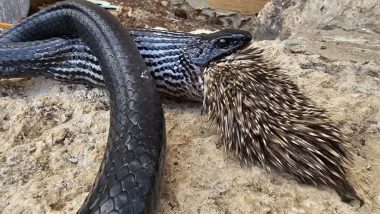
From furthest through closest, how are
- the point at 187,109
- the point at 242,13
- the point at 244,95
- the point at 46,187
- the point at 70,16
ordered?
the point at 242,13, the point at 70,16, the point at 187,109, the point at 244,95, the point at 46,187

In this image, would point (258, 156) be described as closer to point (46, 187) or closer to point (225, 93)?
point (225, 93)

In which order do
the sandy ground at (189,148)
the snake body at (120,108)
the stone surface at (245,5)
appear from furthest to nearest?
the stone surface at (245,5), the sandy ground at (189,148), the snake body at (120,108)

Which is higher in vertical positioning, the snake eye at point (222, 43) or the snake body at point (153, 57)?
the snake eye at point (222, 43)

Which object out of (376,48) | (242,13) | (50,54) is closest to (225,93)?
(50,54)

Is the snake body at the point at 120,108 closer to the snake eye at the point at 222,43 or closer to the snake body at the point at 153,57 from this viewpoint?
the snake body at the point at 153,57

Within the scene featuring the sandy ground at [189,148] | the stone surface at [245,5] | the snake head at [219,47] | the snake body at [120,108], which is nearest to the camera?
the snake body at [120,108]

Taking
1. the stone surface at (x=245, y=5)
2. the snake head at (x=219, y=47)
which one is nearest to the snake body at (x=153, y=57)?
the snake head at (x=219, y=47)
